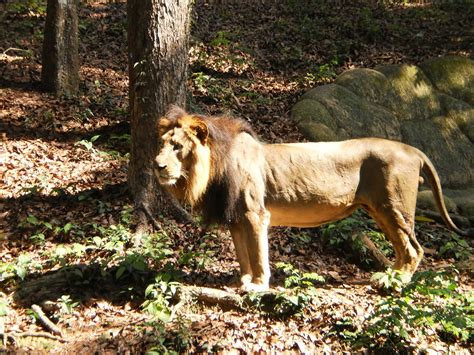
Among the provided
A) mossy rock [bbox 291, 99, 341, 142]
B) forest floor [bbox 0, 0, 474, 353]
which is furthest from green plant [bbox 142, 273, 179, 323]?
mossy rock [bbox 291, 99, 341, 142]

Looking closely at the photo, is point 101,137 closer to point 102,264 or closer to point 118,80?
point 118,80

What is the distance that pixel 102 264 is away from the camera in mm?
6348

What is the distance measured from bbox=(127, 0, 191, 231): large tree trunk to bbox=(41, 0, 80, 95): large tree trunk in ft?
11.8

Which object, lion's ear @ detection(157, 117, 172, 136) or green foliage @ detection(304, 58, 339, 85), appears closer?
lion's ear @ detection(157, 117, 172, 136)

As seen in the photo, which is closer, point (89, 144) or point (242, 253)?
point (242, 253)

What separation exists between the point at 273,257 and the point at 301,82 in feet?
22.4

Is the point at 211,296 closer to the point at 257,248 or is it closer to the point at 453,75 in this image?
the point at 257,248

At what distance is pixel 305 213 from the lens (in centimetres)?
650

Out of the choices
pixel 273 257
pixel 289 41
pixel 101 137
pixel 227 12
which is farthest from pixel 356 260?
pixel 227 12

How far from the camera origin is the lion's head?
564cm

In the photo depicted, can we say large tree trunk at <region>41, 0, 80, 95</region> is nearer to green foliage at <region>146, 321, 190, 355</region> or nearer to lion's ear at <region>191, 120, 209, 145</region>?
lion's ear at <region>191, 120, 209, 145</region>

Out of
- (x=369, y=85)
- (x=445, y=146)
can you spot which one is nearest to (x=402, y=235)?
(x=445, y=146)

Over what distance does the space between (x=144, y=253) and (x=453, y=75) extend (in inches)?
397

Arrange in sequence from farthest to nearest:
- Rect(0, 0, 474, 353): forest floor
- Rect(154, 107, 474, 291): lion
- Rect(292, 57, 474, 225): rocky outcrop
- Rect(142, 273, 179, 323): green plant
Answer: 1. Rect(292, 57, 474, 225): rocky outcrop
2. Rect(154, 107, 474, 291): lion
3. Rect(142, 273, 179, 323): green plant
4. Rect(0, 0, 474, 353): forest floor
